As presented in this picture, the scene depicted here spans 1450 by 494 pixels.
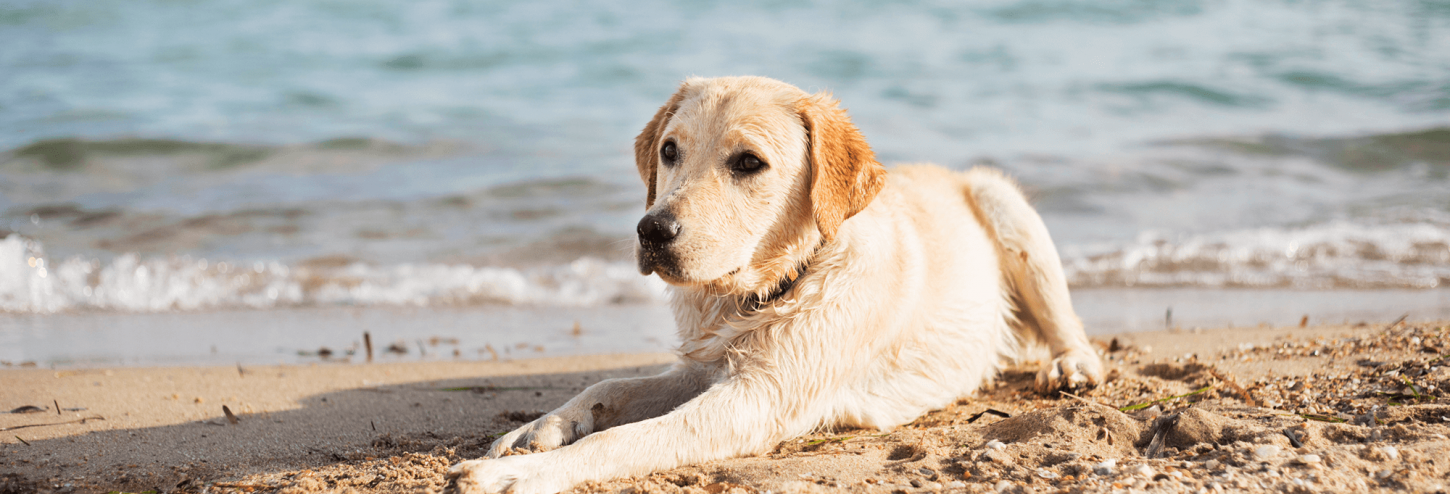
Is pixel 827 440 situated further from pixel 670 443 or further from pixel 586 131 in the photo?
pixel 586 131

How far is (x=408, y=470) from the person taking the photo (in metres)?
3.12

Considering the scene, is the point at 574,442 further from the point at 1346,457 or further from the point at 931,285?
the point at 1346,457

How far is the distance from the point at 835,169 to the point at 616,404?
4.13ft

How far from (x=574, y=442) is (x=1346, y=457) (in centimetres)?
246

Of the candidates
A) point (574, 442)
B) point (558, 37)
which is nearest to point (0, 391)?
point (574, 442)

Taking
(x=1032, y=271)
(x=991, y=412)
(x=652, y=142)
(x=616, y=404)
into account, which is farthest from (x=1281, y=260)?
(x=616, y=404)

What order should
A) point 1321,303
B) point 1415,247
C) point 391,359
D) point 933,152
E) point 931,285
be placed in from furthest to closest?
point 933,152 < point 1415,247 < point 1321,303 < point 391,359 < point 931,285

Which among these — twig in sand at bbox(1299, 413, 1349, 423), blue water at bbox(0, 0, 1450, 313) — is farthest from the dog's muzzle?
twig in sand at bbox(1299, 413, 1349, 423)

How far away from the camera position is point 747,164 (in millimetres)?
3260

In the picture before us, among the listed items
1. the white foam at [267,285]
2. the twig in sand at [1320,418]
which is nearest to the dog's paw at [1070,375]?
the twig in sand at [1320,418]

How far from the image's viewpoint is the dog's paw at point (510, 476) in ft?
8.90

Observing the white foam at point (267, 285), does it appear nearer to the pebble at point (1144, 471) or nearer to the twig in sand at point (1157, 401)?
the twig in sand at point (1157, 401)

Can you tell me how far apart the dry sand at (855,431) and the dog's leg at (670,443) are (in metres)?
0.06

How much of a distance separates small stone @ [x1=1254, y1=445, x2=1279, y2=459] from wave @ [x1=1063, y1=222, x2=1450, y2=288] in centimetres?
482
